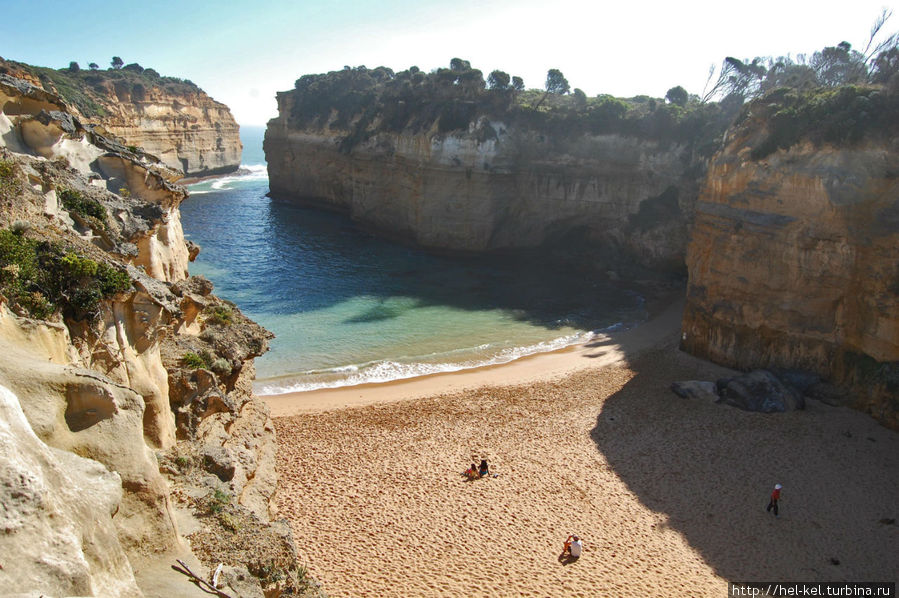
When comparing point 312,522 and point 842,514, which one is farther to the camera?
point 842,514

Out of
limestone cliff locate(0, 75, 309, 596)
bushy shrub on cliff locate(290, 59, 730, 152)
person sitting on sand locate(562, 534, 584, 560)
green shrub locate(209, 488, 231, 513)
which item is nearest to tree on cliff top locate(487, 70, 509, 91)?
bushy shrub on cliff locate(290, 59, 730, 152)

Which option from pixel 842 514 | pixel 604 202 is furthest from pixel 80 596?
pixel 604 202

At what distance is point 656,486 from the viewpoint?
18000mm

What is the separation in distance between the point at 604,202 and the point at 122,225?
3670 cm

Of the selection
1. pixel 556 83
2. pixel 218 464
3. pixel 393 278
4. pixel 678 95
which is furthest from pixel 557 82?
pixel 218 464

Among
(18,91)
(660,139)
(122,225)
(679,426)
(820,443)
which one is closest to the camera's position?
(122,225)

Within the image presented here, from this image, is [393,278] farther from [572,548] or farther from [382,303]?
[572,548]

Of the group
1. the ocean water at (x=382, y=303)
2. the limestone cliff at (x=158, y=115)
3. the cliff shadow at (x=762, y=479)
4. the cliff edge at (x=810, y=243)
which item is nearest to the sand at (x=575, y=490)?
the cliff shadow at (x=762, y=479)

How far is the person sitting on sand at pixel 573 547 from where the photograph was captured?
14695 millimetres

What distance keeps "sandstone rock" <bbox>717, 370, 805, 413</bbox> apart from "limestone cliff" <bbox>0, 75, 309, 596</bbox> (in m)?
16.8

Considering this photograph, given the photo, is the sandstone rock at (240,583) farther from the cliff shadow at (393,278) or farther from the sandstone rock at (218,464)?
the cliff shadow at (393,278)

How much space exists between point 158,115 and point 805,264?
75.7 metres

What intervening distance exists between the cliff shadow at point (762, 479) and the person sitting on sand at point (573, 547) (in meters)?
2.66

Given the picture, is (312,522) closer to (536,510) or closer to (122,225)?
(536,510)
